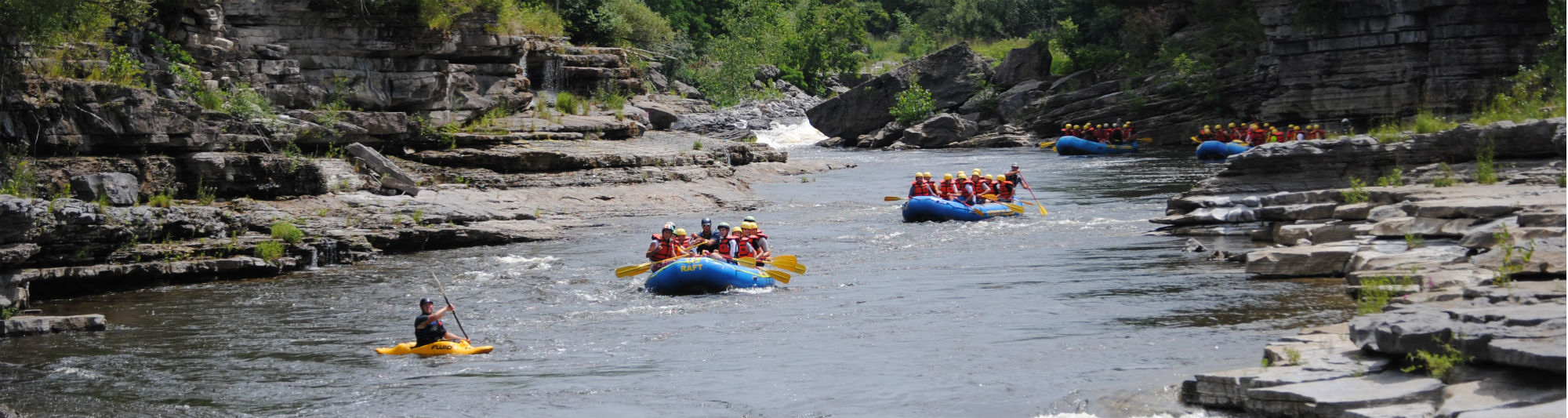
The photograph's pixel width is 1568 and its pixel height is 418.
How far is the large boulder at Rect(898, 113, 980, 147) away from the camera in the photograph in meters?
45.9

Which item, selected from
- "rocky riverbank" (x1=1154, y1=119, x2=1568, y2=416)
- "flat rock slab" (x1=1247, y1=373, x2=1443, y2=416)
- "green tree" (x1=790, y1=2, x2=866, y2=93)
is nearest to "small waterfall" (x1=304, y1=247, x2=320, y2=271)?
"rocky riverbank" (x1=1154, y1=119, x2=1568, y2=416)

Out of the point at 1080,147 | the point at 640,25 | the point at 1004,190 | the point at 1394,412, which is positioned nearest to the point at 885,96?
the point at 640,25

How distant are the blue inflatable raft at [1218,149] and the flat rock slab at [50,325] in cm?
2686

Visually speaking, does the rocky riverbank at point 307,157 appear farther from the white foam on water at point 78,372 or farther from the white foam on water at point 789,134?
the white foam on water at point 789,134

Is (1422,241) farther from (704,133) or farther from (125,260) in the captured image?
(704,133)

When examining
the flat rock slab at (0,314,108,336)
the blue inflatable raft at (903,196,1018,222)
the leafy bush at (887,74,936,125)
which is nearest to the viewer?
the flat rock slab at (0,314,108,336)

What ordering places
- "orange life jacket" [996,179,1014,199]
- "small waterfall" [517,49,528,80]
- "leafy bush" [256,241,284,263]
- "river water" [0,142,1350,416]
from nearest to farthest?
"river water" [0,142,1350,416] → "leafy bush" [256,241,284,263] → "orange life jacket" [996,179,1014,199] → "small waterfall" [517,49,528,80]

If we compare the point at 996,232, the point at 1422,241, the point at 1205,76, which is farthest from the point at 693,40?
the point at 1422,241

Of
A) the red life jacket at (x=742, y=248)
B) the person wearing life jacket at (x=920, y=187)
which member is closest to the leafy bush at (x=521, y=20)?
the person wearing life jacket at (x=920, y=187)

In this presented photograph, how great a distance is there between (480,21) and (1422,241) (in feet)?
68.2

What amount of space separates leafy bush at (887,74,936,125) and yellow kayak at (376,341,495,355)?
37790 mm

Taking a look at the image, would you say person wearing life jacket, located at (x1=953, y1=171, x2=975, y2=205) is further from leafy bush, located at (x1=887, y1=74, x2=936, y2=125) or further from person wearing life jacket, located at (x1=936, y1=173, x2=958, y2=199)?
leafy bush, located at (x1=887, y1=74, x2=936, y2=125)

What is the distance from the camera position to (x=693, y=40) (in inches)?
A: 2613

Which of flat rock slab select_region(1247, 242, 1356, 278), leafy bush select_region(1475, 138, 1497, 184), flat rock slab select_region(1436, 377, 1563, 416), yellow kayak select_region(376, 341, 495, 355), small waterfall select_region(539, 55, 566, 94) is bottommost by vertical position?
yellow kayak select_region(376, 341, 495, 355)
